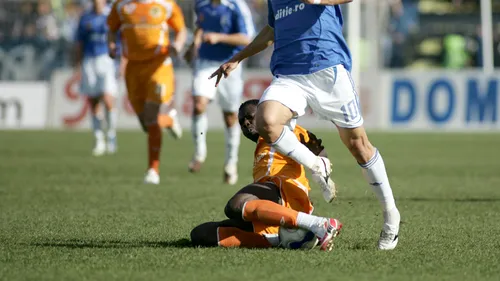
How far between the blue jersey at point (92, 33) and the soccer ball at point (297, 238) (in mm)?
12340

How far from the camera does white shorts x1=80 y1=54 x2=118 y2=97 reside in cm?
1892

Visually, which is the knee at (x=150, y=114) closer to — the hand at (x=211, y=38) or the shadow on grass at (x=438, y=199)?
the hand at (x=211, y=38)

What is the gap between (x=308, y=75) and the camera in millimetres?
7023

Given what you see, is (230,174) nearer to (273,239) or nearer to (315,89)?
(273,239)

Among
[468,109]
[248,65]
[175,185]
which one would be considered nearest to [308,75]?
[175,185]

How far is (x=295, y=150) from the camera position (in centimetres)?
679

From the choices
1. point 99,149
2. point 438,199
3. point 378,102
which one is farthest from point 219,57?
point 378,102

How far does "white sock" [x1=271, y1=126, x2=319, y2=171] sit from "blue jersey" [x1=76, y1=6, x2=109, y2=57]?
12.3 metres

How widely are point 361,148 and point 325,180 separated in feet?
1.53

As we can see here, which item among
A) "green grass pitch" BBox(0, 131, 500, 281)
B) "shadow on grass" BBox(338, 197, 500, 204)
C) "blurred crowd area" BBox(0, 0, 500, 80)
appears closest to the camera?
"green grass pitch" BBox(0, 131, 500, 281)

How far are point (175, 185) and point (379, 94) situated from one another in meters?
13.6

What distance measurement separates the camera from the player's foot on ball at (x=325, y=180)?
6.67 meters

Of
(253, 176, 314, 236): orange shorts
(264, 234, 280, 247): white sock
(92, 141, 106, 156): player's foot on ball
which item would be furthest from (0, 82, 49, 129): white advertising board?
(264, 234, 280, 247): white sock

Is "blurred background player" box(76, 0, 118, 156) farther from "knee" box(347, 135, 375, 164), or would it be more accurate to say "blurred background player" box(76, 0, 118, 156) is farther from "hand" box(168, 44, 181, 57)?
"knee" box(347, 135, 375, 164)
